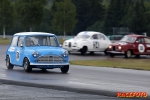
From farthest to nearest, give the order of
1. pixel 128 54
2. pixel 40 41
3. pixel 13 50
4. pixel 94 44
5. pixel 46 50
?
pixel 94 44, pixel 128 54, pixel 13 50, pixel 40 41, pixel 46 50

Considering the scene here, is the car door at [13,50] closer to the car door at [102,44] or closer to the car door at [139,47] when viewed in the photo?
the car door at [139,47]

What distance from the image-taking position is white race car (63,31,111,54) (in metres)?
36.8

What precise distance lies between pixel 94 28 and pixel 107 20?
5662 millimetres

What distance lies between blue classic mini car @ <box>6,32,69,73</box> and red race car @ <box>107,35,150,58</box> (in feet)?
42.3

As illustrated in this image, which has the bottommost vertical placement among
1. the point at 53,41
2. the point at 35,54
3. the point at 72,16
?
the point at 35,54

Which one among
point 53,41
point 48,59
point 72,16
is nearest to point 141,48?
point 53,41

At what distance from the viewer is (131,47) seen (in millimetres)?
34594

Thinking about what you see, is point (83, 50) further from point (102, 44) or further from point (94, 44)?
point (102, 44)

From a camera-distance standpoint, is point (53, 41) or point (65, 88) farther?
point (53, 41)

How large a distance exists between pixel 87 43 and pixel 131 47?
3.92 meters

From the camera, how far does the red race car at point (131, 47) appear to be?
34.4 meters

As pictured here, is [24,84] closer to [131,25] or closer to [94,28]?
[131,25]

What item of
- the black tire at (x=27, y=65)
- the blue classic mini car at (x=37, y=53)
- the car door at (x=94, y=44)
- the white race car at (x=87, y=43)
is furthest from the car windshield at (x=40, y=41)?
the car door at (x=94, y=44)

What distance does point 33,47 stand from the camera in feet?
69.5
